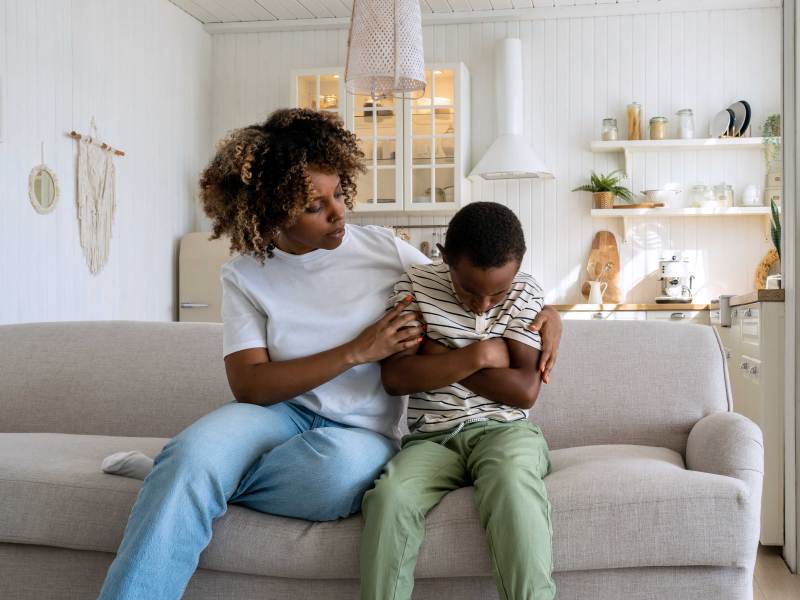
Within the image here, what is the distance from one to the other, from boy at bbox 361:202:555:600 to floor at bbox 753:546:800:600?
4.16ft

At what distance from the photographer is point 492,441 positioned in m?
1.79

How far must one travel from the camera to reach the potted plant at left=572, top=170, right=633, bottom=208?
548 cm

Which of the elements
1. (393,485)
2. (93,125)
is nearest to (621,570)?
(393,485)

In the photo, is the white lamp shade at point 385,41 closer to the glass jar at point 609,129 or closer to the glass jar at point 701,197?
the glass jar at point 609,129

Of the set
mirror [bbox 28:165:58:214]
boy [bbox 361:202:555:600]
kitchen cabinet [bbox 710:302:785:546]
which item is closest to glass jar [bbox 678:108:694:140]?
kitchen cabinet [bbox 710:302:785:546]

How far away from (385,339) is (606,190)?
3974mm

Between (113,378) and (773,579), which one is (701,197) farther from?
(113,378)

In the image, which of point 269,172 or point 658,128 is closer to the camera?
point 269,172

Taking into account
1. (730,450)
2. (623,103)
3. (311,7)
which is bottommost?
(730,450)

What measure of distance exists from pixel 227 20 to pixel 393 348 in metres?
4.65

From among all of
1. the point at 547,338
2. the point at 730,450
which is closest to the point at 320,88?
the point at 547,338

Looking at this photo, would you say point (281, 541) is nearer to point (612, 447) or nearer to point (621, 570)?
point (621, 570)

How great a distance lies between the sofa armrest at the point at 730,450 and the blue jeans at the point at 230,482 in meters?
0.68

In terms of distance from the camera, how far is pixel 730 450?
1.86m
